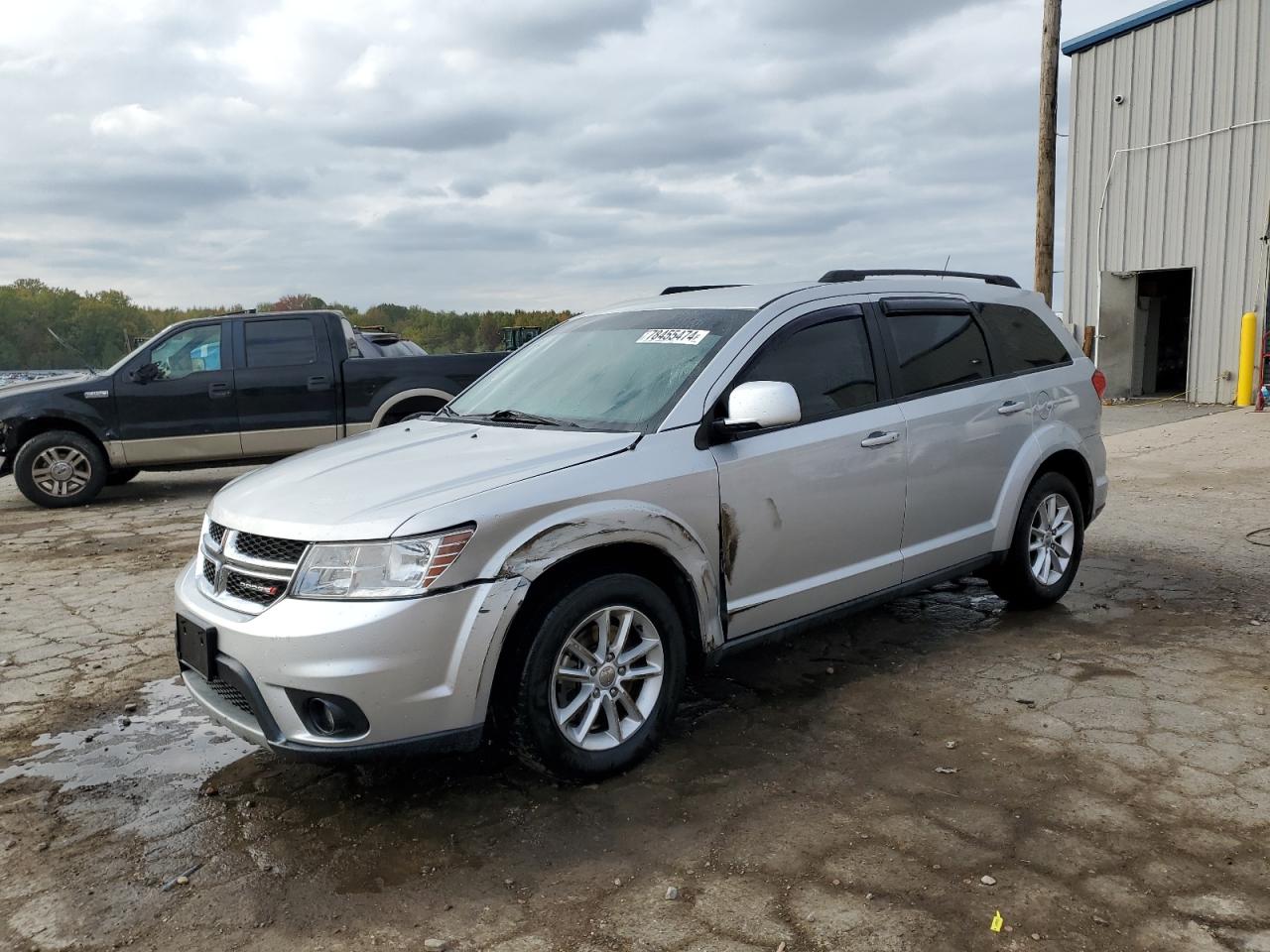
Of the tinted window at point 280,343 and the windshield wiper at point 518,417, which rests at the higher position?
the tinted window at point 280,343

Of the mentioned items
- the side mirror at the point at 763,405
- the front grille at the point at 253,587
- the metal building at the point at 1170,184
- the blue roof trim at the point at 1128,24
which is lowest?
the front grille at the point at 253,587

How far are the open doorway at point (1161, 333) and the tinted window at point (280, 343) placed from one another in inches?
557

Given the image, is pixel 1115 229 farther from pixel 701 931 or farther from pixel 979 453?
pixel 701 931

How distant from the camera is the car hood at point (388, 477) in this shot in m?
3.24

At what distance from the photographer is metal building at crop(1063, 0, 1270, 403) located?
50.7 feet

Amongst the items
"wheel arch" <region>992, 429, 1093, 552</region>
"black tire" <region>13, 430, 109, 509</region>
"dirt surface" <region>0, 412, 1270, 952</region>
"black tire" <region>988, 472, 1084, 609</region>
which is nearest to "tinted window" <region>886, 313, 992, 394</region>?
"wheel arch" <region>992, 429, 1093, 552</region>

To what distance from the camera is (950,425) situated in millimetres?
4781

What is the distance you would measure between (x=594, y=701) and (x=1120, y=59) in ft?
57.5

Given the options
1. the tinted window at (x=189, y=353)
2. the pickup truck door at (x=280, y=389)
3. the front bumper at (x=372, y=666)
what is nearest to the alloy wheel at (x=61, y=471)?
the tinted window at (x=189, y=353)

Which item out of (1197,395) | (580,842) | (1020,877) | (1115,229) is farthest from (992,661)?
(1115,229)

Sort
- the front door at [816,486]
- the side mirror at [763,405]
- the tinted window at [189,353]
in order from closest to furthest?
the side mirror at [763,405], the front door at [816,486], the tinted window at [189,353]

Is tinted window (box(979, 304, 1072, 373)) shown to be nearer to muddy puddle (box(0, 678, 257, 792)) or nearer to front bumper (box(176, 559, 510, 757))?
front bumper (box(176, 559, 510, 757))

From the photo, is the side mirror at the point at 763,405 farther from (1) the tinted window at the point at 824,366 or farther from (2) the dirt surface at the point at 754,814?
(2) the dirt surface at the point at 754,814

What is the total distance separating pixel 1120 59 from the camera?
17.1m
